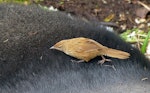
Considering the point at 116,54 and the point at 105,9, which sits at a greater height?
the point at 116,54

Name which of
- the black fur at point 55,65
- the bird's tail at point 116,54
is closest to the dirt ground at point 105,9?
the black fur at point 55,65

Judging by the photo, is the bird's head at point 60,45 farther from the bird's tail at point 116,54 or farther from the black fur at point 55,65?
the bird's tail at point 116,54

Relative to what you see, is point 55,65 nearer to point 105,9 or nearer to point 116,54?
point 116,54

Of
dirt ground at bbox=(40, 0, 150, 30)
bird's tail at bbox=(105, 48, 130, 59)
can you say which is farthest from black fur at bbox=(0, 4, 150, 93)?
dirt ground at bbox=(40, 0, 150, 30)

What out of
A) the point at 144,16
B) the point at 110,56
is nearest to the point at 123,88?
the point at 110,56

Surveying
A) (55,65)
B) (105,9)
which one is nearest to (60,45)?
(55,65)

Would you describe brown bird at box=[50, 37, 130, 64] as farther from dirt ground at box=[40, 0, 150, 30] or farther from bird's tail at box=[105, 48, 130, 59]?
dirt ground at box=[40, 0, 150, 30]

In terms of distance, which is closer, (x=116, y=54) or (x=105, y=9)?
(x=116, y=54)
